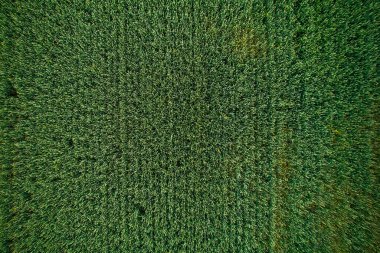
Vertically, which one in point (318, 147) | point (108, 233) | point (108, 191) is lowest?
point (108, 233)

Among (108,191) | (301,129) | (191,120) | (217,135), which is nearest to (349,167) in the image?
(301,129)

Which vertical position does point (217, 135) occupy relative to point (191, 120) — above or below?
below

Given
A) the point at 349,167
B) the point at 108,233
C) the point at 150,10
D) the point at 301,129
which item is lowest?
the point at 108,233

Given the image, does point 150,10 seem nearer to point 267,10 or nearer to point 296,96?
point 267,10

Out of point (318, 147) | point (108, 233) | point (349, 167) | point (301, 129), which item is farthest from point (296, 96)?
point (108, 233)

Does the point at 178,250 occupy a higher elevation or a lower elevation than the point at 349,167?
lower

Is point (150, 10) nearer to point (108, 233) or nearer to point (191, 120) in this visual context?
point (191, 120)
